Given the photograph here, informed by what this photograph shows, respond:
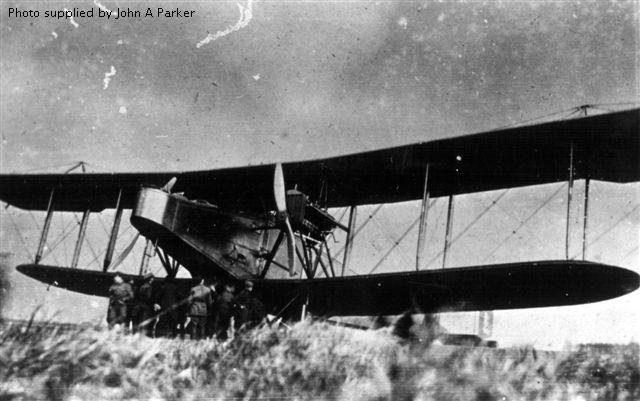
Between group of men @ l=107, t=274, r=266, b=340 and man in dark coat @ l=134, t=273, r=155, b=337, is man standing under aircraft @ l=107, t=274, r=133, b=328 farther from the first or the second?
man in dark coat @ l=134, t=273, r=155, b=337

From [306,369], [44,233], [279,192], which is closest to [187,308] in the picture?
[279,192]

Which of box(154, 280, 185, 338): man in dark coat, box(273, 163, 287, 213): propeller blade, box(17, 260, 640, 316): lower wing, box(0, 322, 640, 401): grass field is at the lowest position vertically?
box(0, 322, 640, 401): grass field

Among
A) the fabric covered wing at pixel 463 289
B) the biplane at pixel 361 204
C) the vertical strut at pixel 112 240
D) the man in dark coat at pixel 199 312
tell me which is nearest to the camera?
the fabric covered wing at pixel 463 289

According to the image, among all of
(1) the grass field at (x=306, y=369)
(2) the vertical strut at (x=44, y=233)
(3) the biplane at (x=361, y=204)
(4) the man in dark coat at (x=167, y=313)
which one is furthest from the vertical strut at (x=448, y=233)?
(2) the vertical strut at (x=44, y=233)

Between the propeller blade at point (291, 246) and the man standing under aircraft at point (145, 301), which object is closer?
the man standing under aircraft at point (145, 301)

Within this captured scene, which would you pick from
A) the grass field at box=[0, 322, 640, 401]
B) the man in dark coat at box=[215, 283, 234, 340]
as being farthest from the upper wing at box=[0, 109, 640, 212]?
the grass field at box=[0, 322, 640, 401]

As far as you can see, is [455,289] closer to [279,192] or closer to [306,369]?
[279,192]

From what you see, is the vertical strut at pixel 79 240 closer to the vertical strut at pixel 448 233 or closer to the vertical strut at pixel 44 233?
the vertical strut at pixel 44 233
